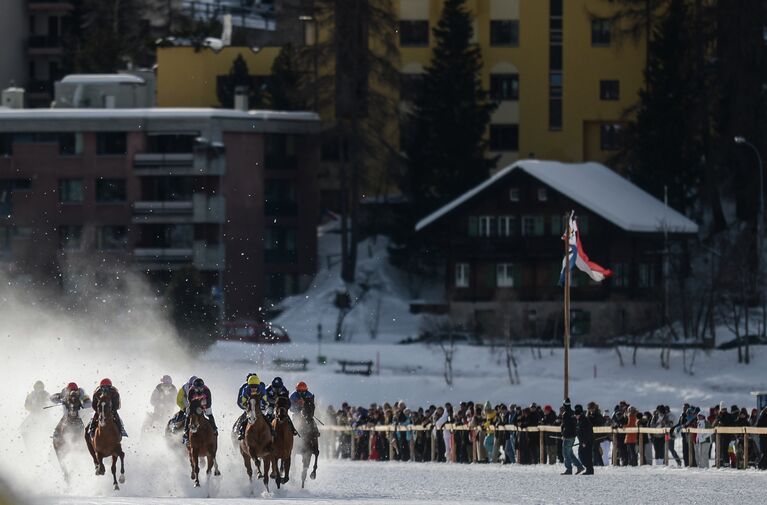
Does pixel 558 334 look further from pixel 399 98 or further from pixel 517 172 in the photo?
pixel 399 98

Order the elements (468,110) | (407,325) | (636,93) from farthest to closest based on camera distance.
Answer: (636,93) < (468,110) < (407,325)

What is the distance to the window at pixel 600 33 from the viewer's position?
90.2m

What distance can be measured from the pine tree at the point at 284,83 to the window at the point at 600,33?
40.8 ft

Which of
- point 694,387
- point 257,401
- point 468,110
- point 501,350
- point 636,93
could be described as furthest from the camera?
point 636,93

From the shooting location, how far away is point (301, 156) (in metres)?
86.6

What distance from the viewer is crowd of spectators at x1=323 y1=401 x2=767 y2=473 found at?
1533 inches

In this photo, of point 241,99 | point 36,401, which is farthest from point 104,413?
point 241,99

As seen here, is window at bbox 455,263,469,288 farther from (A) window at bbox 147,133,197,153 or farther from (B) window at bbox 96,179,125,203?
(B) window at bbox 96,179,125,203

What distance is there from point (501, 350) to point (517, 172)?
1143 cm

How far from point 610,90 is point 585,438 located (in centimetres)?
5343

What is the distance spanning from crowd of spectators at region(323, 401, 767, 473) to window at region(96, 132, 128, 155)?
37.6 meters

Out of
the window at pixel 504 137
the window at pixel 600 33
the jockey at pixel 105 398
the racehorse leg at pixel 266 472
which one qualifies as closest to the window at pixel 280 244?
the window at pixel 504 137

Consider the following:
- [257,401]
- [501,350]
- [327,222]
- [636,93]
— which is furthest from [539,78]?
[257,401]

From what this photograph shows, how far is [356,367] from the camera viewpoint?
6938 centimetres
